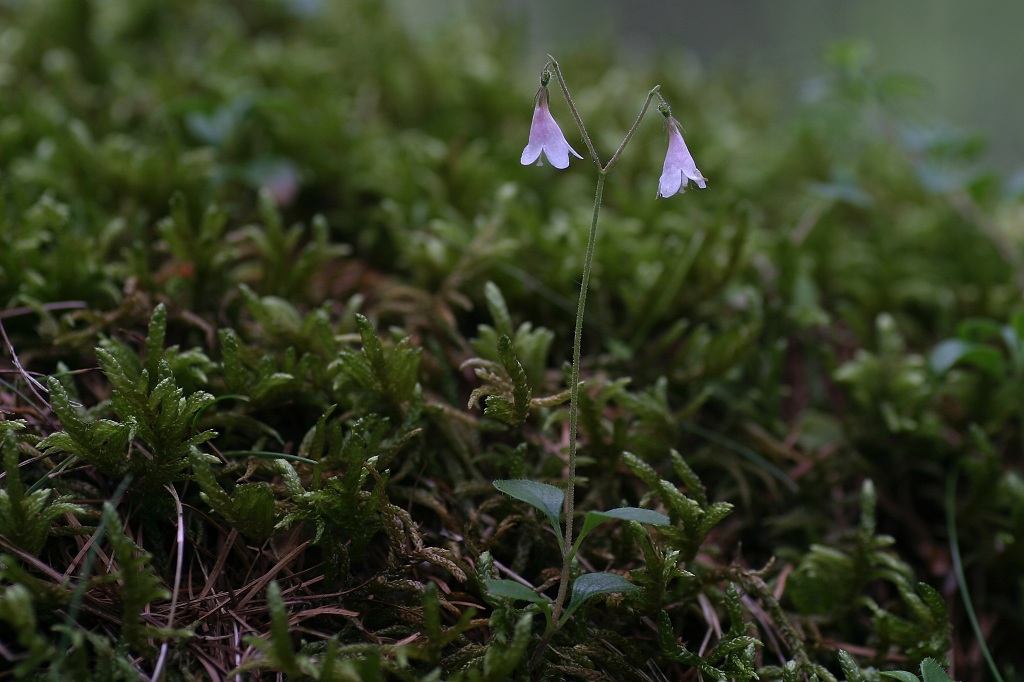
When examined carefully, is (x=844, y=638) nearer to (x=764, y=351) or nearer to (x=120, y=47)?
(x=764, y=351)

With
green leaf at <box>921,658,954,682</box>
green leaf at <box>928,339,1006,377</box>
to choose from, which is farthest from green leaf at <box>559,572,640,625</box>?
green leaf at <box>928,339,1006,377</box>

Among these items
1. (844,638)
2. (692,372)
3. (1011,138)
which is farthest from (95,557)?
(1011,138)

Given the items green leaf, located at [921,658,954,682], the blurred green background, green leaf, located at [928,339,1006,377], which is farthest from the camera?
the blurred green background

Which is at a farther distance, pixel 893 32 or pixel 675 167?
pixel 893 32

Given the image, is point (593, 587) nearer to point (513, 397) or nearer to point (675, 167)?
point (513, 397)

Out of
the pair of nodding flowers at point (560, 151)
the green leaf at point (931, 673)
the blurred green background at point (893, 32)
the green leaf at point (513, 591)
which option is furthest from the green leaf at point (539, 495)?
the blurred green background at point (893, 32)

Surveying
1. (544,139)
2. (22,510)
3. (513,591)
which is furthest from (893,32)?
(22,510)

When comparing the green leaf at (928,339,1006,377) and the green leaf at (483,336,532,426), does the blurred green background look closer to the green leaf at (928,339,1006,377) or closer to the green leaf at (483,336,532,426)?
the green leaf at (928,339,1006,377)
